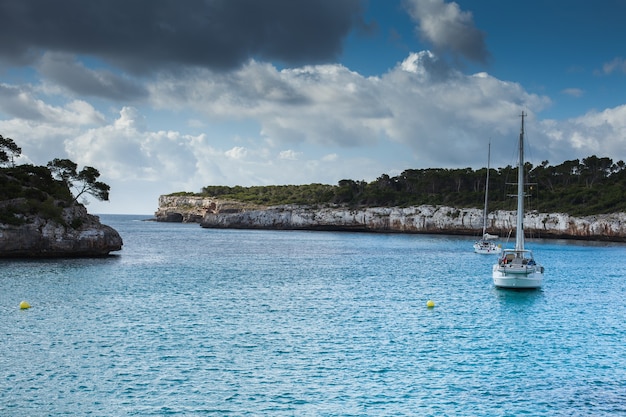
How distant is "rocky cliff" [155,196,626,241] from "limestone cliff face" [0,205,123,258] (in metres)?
95.7

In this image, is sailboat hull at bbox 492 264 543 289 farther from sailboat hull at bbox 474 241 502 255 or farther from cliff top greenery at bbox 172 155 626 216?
cliff top greenery at bbox 172 155 626 216

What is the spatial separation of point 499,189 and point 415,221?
29.4m

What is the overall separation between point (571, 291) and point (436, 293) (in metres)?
12.2

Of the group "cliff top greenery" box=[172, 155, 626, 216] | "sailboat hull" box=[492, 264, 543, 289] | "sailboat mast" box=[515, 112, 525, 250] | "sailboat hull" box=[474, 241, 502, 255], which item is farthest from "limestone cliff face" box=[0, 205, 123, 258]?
"cliff top greenery" box=[172, 155, 626, 216]

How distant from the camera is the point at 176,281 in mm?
47406

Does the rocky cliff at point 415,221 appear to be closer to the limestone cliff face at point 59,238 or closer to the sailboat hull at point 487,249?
the sailboat hull at point 487,249

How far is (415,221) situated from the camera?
486 ft

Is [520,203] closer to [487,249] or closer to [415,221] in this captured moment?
[487,249]

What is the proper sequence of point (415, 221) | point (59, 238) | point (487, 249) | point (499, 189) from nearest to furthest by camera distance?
point (59, 238) → point (487, 249) → point (415, 221) → point (499, 189)

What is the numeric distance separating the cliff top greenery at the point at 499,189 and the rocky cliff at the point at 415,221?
4.05 meters

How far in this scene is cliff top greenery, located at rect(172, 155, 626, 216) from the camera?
129625 millimetres

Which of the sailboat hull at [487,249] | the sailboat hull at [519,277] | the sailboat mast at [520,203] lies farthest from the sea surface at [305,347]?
the sailboat hull at [487,249]

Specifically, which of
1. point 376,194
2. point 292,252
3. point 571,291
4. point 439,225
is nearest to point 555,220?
point 439,225

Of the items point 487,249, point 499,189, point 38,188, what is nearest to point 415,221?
point 499,189
